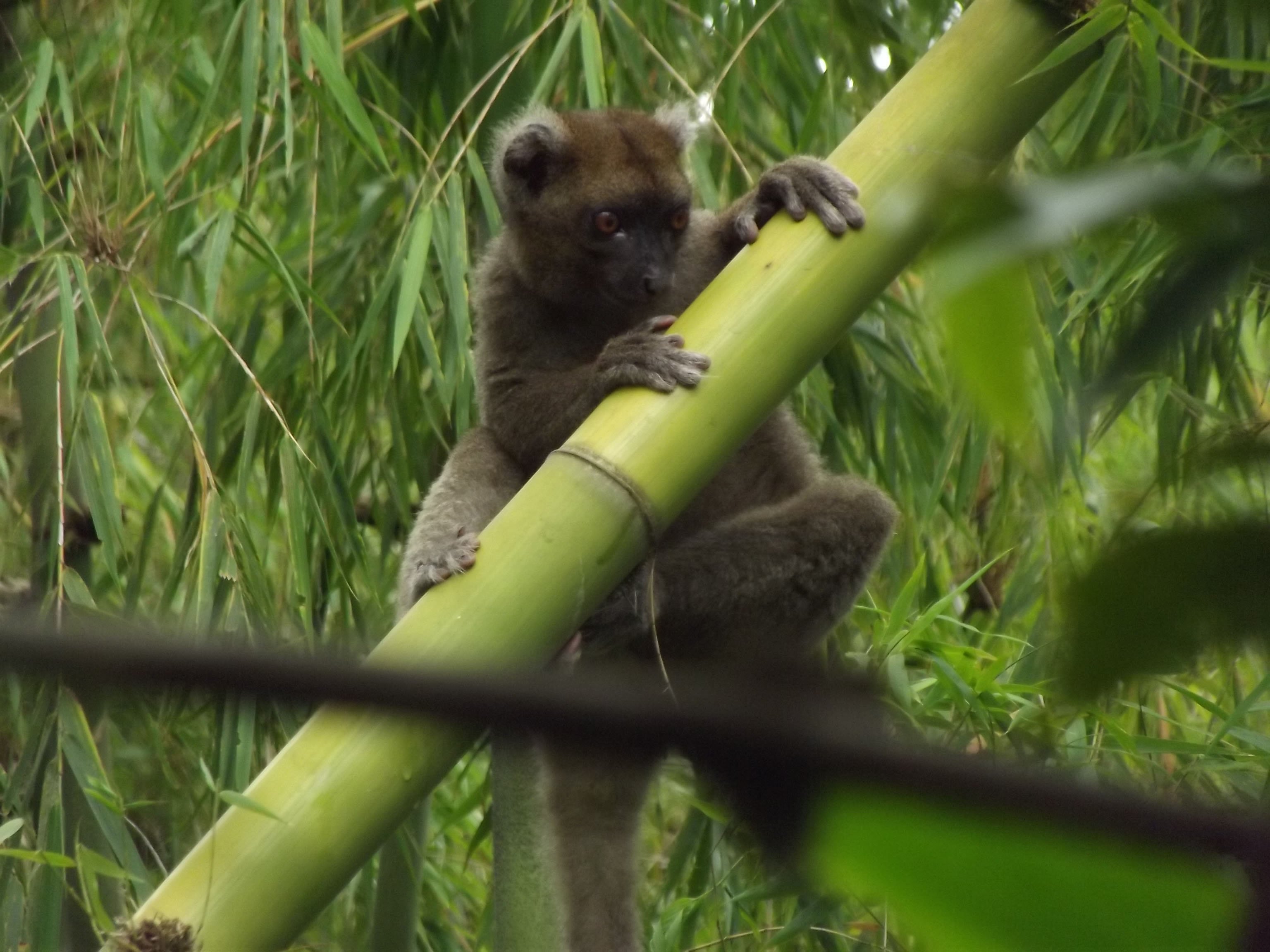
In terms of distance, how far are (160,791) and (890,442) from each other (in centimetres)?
205

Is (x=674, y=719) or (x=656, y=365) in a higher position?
(x=656, y=365)

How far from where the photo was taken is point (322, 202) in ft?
13.1

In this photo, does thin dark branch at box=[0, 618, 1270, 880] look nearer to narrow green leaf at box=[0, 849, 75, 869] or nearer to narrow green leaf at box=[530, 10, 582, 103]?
narrow green leaf at box=[0, 849, 75, 869]

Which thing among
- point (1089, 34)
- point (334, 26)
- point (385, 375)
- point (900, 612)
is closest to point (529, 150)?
point (334, 26)

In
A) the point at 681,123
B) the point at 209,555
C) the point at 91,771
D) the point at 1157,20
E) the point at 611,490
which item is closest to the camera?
the point at 611,490

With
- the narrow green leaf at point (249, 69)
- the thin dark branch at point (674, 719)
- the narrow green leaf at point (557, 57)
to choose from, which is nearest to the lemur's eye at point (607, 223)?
the narrow green leaf at point (557, 57)

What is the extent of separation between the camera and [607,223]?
351cm

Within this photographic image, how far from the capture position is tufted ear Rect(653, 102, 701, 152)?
11.7ft

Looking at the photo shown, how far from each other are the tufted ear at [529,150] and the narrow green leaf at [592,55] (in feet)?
0.41

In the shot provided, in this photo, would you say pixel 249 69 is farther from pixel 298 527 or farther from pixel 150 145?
pixel 298 527

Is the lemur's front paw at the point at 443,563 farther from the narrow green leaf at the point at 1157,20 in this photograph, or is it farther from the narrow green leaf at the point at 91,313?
the narrow green leaf at the point at 1157,20

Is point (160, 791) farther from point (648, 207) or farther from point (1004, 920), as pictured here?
point (1004, 920)

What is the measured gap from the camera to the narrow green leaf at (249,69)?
3104mm

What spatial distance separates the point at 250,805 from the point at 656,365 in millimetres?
872
